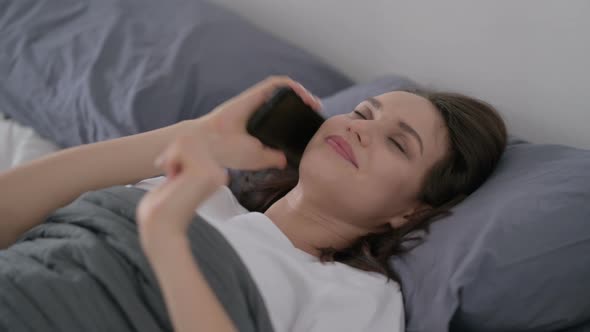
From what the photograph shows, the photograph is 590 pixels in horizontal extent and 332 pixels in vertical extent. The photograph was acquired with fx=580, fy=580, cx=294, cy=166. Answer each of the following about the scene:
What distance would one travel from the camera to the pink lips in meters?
0.95

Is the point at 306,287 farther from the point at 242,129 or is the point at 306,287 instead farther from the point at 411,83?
the point at 411,83

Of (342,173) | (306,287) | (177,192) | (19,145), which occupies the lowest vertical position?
(19,145)

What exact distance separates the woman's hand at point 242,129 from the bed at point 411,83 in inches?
11.0

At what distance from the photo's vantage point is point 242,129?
3.19ft

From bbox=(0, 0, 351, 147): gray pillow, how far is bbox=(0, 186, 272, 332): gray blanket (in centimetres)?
48

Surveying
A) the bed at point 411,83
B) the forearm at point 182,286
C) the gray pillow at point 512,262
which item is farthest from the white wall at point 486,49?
the forearm at point 182,286

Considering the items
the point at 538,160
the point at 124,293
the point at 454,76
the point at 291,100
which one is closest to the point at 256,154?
the point at 291,100

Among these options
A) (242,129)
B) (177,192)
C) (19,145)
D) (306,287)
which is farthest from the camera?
(19,145)

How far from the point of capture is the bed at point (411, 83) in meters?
0.81

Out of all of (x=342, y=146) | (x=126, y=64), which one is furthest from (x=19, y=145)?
(x=342, y=146)

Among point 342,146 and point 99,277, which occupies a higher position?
point 342,146

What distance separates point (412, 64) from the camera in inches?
54.7

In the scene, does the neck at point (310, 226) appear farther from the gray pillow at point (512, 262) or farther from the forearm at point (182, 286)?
the forearm at point (182, 286)

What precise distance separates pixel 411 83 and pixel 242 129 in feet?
1.53
